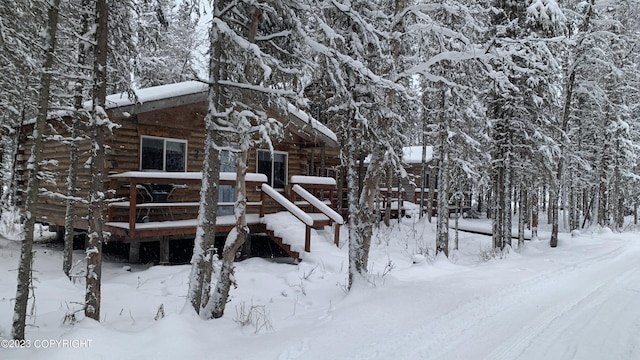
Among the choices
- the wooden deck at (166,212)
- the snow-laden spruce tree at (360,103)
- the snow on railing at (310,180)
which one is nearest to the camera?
the snow-laden spruce tree at (360,103)

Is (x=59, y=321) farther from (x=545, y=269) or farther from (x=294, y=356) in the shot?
(x=545, y=269)

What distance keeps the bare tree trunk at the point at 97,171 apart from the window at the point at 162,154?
6556 millimetres

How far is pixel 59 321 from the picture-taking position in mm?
6242

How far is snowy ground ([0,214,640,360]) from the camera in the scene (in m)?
4.68

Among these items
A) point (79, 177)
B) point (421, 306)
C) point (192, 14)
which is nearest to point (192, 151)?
point (79, 177)

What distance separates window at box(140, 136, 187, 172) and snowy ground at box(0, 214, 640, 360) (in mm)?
3213

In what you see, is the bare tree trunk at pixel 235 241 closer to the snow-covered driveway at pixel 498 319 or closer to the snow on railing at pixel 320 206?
the snow-covered driveway at pixel 498 319

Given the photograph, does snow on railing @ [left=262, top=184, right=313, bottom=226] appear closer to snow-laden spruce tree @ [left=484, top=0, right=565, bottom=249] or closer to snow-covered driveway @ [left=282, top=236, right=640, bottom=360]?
snow-covered driveway @ [left=282, top=236, right=640, bottom=360]

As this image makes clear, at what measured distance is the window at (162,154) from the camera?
12.2m

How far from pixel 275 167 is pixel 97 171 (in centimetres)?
980

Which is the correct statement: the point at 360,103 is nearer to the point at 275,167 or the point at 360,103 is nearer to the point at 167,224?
the point at 167,224

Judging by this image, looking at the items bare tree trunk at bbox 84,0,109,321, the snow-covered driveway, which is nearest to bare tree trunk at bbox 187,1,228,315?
bare tree trunk at bbox 84,0,109,321

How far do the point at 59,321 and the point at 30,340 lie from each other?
0.87 m

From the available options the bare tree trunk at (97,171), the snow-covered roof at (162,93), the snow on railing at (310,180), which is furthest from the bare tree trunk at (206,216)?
the snow on railing at (310,180)
